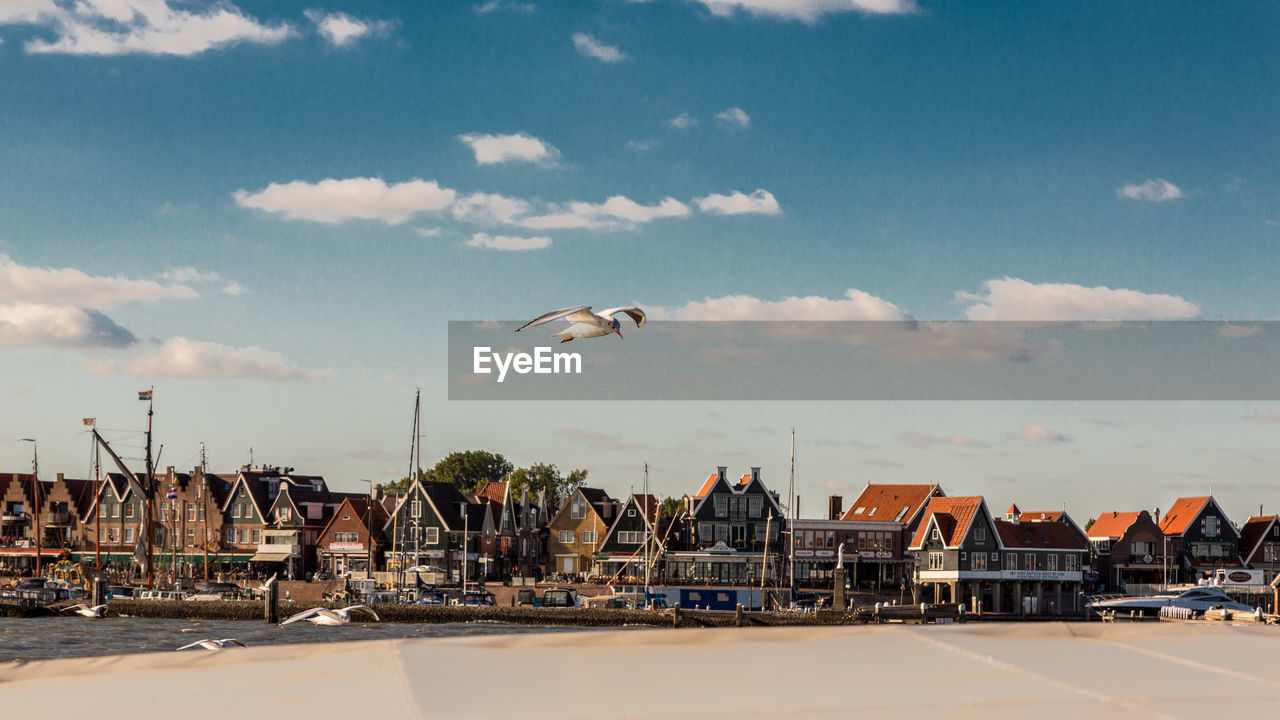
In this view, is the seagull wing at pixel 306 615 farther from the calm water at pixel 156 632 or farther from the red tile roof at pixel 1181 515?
the red tile roof at pixel 1181 515

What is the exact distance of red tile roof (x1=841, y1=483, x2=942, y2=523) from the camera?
9019 cm

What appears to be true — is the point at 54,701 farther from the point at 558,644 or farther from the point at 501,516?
the point at 501,516

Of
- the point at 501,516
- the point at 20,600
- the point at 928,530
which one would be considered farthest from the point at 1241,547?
the point at 20,600

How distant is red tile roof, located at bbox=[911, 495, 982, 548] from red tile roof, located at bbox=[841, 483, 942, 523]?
4065 millimetres

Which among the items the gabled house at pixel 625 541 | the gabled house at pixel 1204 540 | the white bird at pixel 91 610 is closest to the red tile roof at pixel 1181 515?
the gabled house at pixel 1204 540

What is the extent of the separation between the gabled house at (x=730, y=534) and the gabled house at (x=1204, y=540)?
28.6 m

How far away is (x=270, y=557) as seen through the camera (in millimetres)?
95438

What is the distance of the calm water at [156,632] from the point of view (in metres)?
51.0

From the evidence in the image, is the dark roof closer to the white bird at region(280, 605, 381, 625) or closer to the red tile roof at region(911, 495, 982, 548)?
the red tile roof at region(911, 495, 982, 548)

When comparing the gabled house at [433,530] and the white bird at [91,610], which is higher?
the gabled house at [433,530]

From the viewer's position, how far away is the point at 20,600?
7281cm

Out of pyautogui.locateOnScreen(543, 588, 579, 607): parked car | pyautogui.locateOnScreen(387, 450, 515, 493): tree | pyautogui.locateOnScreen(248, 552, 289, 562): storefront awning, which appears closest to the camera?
pyautogui.locateOnScreen(543, 588, 579, 607): parked car

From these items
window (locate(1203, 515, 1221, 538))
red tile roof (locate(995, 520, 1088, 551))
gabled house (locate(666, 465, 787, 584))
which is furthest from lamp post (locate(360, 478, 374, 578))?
window (locate(1203, 515, 1221, 538))

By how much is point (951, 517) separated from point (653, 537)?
17664 mm
